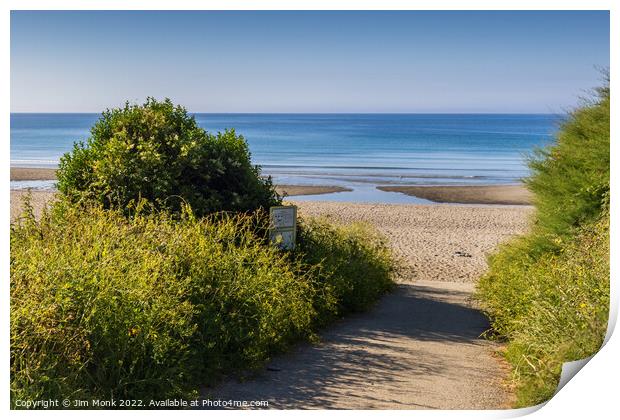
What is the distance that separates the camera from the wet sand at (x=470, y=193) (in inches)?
1150

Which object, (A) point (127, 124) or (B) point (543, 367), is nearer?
(B) point (543, 367)

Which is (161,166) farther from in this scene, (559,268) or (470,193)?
(470,193)

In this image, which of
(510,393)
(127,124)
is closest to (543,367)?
(510,393)

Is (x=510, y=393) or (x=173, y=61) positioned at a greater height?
(x=173, y=61)

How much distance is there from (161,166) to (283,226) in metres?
1.54

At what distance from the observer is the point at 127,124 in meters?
9.16

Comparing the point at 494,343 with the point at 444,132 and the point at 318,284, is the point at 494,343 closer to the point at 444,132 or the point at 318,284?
the point at 318,284

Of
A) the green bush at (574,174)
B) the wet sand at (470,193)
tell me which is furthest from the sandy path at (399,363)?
the wet sand at (470,193)

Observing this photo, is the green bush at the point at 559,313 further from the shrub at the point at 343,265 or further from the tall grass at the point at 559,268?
the shrub at the point at 343,265

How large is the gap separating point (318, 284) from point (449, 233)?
43.5 feet

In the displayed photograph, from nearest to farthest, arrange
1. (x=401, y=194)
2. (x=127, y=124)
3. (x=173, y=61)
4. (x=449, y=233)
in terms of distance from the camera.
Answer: (x=173, y=61), (x=127, y=124), (x=449, y=233), (x=401, y=194)

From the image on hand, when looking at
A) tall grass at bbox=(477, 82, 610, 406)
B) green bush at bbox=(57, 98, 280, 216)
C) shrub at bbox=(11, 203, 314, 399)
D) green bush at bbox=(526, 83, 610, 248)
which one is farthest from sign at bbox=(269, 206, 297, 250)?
green bush at bbox=(526, 83, 610, 248)

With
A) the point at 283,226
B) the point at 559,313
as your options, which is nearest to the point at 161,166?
the point at 283,226

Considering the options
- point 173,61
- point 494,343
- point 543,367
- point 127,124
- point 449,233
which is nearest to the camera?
point 543,367
